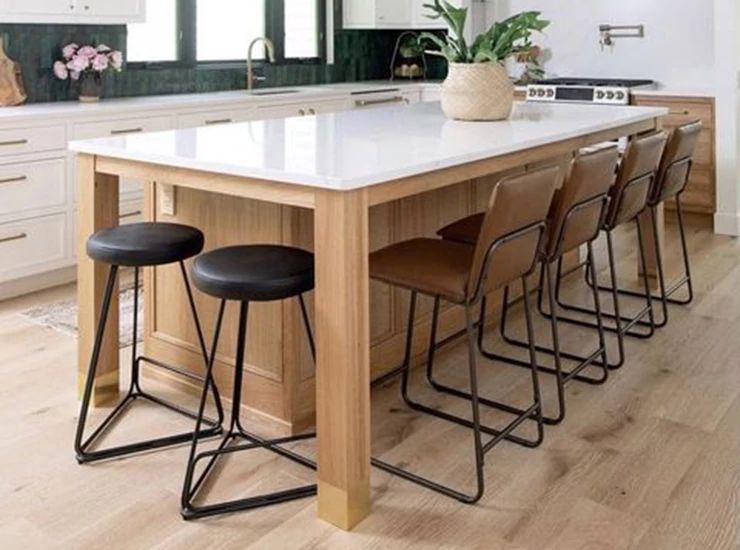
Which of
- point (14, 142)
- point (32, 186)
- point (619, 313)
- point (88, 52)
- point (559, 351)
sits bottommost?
point (559, 351)

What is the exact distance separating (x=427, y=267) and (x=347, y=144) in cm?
47

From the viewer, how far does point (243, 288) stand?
2.14 metres

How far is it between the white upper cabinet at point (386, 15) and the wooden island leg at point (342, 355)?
484cm

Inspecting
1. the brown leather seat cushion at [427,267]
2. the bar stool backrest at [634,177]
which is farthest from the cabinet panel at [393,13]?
the brown leather seat cushion at [427,267]

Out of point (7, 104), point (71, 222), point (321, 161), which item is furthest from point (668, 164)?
point (7, 104)

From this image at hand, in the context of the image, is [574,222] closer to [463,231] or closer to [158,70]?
[463,231]

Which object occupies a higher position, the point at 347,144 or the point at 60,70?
the point at 60,70

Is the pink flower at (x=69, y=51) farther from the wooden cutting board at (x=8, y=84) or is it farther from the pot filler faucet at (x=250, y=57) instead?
the pot filler faucet at (x=250, y=57)

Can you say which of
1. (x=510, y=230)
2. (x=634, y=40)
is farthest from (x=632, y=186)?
(x=634, y=40)

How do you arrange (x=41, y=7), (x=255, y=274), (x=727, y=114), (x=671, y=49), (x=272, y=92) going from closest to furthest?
1. (x=255, y=274)
2. (x=41, y=7)
3. (x=727, y=114)
4. (x=272, y=92)
5. (x=671, y=49)

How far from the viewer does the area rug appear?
3605 mm

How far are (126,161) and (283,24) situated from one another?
4.00 metres

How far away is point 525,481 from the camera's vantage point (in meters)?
2.38

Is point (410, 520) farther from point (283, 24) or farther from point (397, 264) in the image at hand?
point (283, 24)
